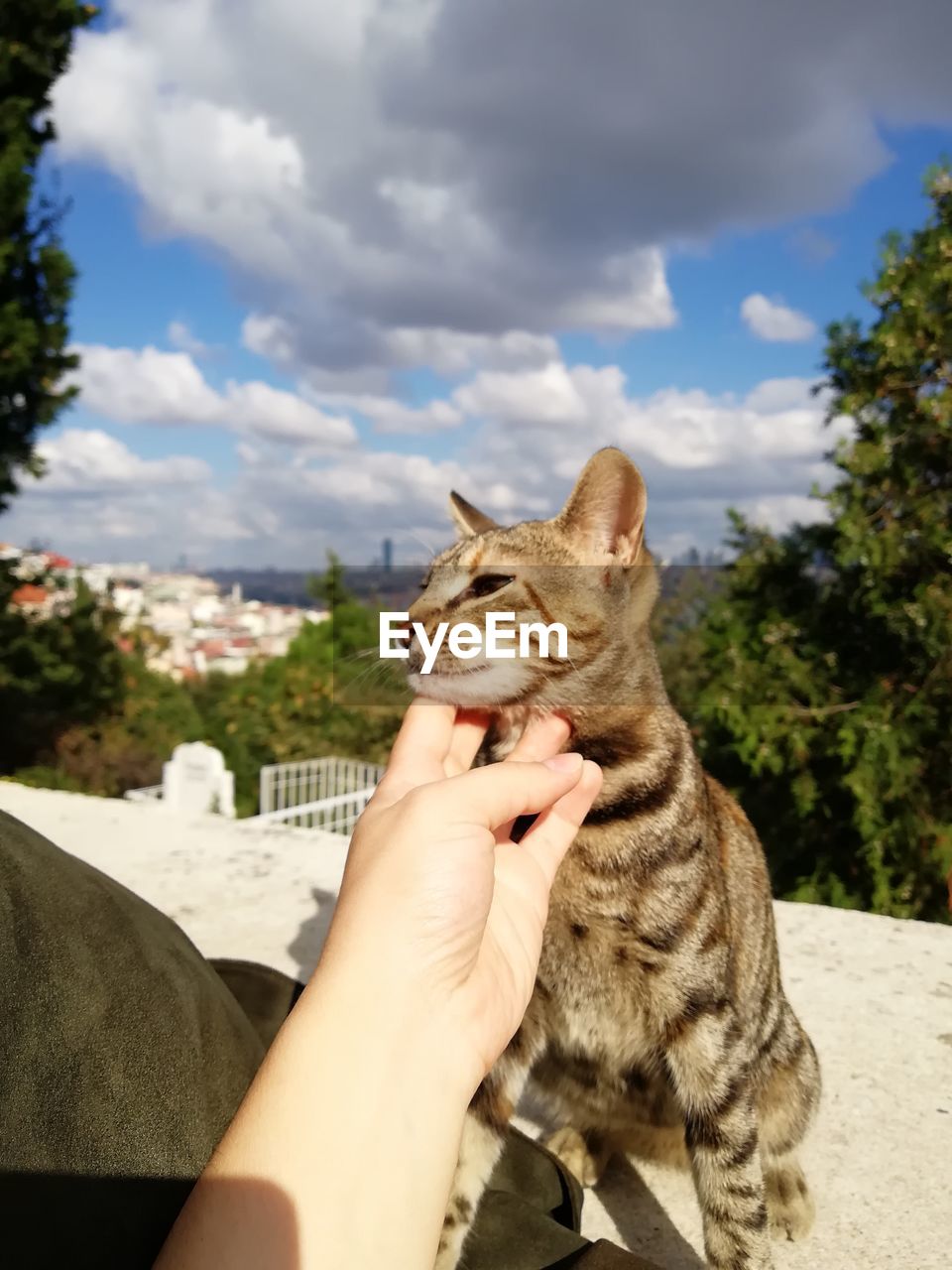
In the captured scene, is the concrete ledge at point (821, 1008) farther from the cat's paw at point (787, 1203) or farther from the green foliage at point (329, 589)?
the green foliage at point (329, 589)

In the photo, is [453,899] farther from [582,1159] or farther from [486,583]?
[582,1159]

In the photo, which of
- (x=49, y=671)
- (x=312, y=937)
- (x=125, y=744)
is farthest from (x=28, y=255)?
(x=312, y=937)

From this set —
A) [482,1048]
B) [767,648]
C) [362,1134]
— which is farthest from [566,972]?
[767,648]

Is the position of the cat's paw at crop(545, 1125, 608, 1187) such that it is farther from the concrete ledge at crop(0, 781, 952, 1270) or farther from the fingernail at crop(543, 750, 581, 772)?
the fingernail at crop(543, 750, 581, 772)

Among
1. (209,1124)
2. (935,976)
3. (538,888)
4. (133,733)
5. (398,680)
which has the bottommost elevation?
(133,733)

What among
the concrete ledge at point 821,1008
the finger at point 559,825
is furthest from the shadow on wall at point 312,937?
the finger at point 559,825

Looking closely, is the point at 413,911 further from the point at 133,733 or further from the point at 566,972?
the point at 133,733

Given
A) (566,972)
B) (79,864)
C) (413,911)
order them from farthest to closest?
(566,972)
(79,864)
(413,911)
